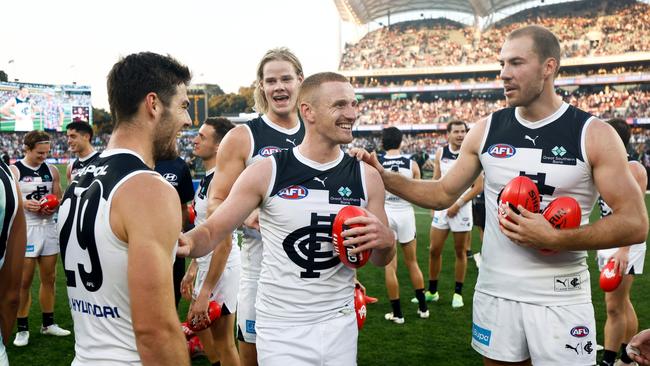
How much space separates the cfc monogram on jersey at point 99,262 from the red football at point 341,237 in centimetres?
100

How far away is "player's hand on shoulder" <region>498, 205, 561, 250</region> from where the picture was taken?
9.71ft

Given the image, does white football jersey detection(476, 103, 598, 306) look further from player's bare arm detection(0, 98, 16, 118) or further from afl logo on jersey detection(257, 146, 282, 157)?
player's bare arm detection(0, 98, 16, 118)

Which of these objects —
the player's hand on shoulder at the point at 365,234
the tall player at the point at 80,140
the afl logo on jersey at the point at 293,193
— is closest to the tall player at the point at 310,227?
the afl logo on jersey at the point at 293,193

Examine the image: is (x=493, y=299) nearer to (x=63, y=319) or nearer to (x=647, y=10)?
(x=63, y=319)

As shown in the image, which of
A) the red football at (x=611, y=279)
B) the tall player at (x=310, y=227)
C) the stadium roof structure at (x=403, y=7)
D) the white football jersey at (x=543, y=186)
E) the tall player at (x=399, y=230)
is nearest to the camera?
the tall player at (x=310, y=227)

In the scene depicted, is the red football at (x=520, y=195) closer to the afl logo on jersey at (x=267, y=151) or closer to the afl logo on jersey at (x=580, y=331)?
the afl logo on jersey at (x=580, y=331)

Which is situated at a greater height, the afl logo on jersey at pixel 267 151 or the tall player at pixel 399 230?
the afl logo on jersey at pixel 267 151

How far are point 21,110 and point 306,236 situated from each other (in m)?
55.9

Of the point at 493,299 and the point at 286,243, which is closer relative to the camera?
the point at 286,243

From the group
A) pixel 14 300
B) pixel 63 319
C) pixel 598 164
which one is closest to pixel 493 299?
pixel 598 164

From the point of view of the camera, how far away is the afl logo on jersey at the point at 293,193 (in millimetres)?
3133

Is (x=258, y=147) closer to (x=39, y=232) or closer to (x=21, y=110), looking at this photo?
(x=39, y=232)

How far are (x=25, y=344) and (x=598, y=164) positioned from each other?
247 inches

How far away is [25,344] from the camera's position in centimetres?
633
